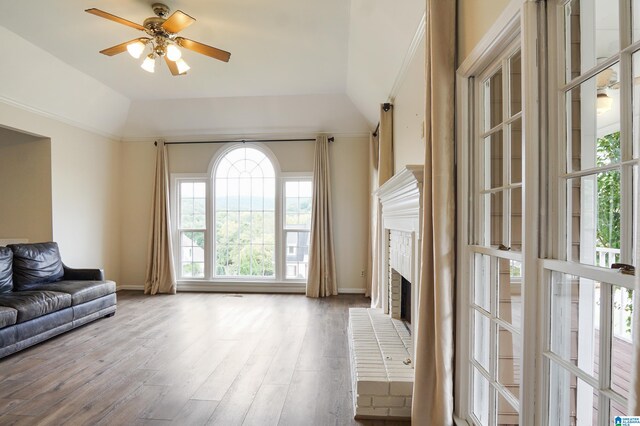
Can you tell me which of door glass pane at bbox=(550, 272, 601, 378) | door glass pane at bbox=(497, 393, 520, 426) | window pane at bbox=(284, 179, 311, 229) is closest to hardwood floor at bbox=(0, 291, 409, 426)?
door glass pane at bbox=(497, 393, 520, 426)

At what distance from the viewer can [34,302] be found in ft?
10.6

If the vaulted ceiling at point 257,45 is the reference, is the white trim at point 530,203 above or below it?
below

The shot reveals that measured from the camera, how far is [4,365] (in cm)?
281

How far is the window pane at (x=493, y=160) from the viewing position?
153 cm

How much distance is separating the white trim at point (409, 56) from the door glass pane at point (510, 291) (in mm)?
1544

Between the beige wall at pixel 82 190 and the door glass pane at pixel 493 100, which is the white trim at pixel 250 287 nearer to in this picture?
the beige wall at pixel 82 190

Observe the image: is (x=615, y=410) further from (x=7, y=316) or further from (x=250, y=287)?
(x=250, y=287)

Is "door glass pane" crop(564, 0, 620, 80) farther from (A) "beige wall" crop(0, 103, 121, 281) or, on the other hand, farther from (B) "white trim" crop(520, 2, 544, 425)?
(A) "beige wall" crop(0, 103, 121, 281)

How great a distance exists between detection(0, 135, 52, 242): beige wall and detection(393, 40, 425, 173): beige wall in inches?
186

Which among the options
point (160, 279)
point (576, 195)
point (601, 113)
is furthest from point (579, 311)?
point (160, 279)

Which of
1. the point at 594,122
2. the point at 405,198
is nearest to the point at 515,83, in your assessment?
the point at 594,122

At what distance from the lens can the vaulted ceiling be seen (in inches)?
114

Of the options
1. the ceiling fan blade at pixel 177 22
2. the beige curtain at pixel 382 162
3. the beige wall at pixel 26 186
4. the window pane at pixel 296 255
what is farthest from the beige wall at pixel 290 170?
the ceiling fan blade at pixel 177 22

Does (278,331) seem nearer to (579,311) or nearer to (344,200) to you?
(344,200)
